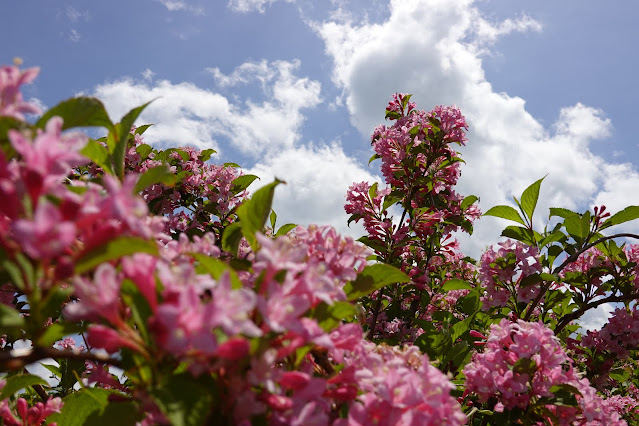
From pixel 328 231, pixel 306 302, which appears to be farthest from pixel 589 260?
pixel 306 302

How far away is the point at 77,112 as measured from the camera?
118 centimetres

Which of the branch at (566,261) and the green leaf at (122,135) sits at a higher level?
the branch at (566,261)

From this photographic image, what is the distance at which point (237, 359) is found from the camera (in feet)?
3.16

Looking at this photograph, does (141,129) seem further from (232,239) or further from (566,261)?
(566,261)

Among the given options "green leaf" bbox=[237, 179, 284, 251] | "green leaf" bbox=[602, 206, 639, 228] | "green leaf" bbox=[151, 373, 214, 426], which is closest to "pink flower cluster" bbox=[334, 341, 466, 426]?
"green leaf" bbox=[151, 373, 214, 426]

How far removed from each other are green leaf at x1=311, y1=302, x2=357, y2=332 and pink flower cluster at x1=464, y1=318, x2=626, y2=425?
4.06 ft

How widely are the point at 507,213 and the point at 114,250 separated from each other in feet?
11.9

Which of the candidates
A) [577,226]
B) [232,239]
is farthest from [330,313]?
[577,226]

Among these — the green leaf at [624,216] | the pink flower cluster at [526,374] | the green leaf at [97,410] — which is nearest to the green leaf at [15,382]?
the green leaf at [97,410]

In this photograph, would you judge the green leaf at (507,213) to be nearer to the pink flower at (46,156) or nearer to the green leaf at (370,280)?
the green leaf at (370,280)

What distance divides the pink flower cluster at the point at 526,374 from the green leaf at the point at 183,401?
1634mm

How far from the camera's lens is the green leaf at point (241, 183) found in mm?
5195

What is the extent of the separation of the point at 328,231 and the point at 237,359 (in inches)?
24.5

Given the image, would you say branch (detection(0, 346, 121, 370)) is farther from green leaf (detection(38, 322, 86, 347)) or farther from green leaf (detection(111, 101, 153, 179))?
green leaf (detection(111, 101, 153, 179))
